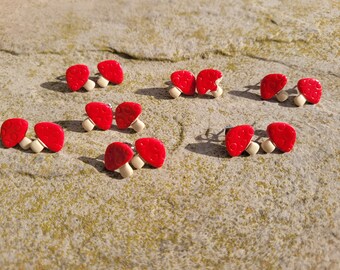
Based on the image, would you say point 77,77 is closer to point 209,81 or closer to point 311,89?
point 209,81

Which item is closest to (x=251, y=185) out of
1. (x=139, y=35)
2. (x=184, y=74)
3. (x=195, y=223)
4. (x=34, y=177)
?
(x=195, y=223)

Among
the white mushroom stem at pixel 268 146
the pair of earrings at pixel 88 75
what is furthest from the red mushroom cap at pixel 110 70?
the white mushroom stem at pixel 268 146

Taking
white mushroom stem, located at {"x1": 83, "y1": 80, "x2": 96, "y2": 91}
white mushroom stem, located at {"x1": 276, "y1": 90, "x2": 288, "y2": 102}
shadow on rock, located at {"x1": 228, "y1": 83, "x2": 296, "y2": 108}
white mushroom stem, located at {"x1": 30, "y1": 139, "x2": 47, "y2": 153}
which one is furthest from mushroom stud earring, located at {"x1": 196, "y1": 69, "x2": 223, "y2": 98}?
white mushroom stem, located at {"x1": 30, "y1": 139, "x2": 47, "y2": 153}

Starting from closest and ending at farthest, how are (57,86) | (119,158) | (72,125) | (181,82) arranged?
(119,158)
(72,125)
(181,82)
(57,86)

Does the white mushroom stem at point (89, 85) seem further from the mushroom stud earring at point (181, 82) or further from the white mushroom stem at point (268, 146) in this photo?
the white mushroom stem at point (268, 146)

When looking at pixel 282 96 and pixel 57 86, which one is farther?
pixel 57 86

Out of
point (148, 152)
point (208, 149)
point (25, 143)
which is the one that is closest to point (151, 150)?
point (148, 152)

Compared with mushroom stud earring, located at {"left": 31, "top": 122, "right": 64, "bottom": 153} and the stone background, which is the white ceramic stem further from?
mushroom stud earring, located at {"left": 31, "top": 122, "right": 64, "bottom": 153}
